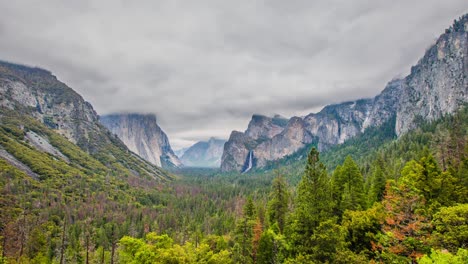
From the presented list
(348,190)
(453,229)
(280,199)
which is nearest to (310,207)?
(453,229)

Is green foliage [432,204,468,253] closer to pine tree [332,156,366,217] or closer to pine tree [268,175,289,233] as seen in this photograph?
pine tree [332,156,366,217]

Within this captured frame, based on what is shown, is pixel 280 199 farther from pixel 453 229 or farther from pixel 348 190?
pixel 453 229

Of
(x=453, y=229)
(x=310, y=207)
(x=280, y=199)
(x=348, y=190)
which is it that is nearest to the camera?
(x=453, y=229)

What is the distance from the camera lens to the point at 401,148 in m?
130

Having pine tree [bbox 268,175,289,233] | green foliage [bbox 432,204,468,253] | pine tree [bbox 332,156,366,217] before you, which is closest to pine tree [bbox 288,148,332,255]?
green foliage [bbox 432,204,468,253]

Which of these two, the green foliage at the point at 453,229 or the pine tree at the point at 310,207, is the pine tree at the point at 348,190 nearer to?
the pine tree at the point at 310,207

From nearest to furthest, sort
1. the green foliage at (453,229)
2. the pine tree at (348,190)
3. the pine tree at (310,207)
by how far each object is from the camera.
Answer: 1. the green foliage at (453,229)
2. the pine tree at (310,207)
3. the pine tree at (348,190)

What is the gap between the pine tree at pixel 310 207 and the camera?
25188 mm

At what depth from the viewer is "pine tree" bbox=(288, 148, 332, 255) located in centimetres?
2519

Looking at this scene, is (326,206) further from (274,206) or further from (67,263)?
(67,263)

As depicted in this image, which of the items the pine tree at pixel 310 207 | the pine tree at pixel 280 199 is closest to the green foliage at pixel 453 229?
the pine tree at pixel 310 207

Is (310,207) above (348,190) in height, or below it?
below

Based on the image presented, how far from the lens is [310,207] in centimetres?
2622

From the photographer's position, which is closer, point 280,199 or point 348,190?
point 348,190
